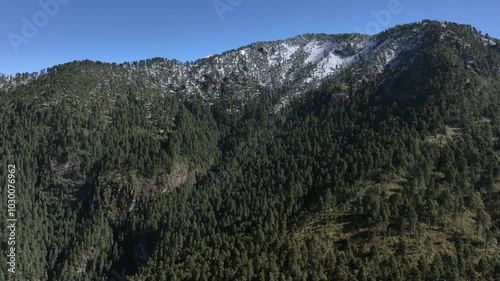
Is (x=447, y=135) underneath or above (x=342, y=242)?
above

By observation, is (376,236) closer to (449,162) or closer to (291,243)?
(291,243)

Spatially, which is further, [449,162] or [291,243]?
[449,162]

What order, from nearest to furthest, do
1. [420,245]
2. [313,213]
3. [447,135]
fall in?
[420,245]
[313,213]
[447,135]

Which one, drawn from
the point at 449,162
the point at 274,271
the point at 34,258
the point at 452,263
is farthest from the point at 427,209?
the point at 34,258

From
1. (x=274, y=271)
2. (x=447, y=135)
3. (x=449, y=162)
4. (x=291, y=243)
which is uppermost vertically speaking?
(x=447, y=135)

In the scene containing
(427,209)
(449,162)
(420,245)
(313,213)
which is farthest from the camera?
(449,162)

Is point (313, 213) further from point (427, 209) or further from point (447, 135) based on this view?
point (447, 135)

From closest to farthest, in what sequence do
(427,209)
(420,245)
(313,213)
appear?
(420,245) → (427,209) → (313,213)

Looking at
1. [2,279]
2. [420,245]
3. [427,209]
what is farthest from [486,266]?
[2,279]

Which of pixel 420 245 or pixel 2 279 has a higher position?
pixel 420 245
